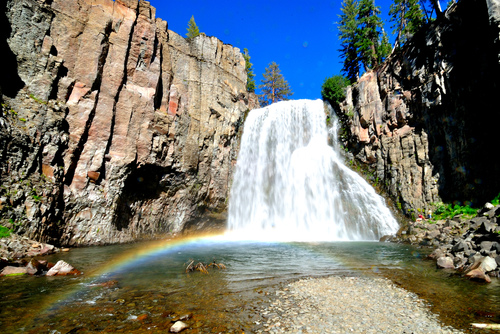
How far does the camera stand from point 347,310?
4.72 m

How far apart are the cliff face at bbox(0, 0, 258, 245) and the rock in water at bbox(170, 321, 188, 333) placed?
34.0ft

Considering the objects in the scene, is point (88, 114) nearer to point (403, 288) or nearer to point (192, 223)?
point (192, 223)

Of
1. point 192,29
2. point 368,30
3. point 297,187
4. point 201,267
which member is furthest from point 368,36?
point 201,267

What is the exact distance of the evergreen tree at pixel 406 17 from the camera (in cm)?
2645

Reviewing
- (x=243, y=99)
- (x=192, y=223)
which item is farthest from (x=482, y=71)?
(x=192, y=223)

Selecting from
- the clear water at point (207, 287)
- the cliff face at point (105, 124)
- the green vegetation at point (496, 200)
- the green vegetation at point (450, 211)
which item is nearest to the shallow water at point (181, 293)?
the clear water at point (207, 287)

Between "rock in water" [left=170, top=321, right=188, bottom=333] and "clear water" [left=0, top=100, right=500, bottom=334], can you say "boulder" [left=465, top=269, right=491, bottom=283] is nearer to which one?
"clear water" [left=0, top=100, right=500, bottom=334]

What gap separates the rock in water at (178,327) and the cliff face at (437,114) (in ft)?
56.4

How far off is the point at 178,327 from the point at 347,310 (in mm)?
3124

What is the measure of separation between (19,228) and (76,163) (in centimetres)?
446

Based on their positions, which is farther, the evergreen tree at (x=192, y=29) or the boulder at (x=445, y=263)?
the evergreen tree at (x=192, y=29)

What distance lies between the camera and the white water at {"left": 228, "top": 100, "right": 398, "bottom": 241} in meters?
18.8

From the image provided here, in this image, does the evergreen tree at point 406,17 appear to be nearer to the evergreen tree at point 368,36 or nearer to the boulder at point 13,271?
the evergreen tree at point 368,36

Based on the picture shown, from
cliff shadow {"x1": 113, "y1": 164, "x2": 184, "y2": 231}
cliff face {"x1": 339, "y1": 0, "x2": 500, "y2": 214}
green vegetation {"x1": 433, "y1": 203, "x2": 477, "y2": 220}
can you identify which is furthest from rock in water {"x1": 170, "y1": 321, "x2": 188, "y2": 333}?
cliff face {"x1": 339, "y1": 0, "x2": 500, "y2": 214}
